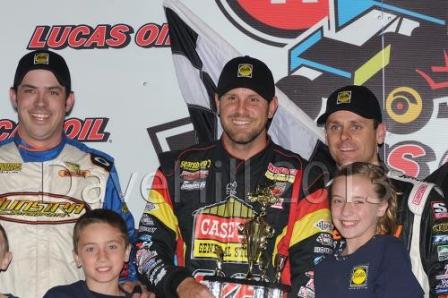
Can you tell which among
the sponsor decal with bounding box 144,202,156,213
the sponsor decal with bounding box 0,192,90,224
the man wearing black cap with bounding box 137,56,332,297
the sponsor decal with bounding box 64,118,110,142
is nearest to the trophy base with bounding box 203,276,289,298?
the man wearing black cap with bounding box 137,56,332,297

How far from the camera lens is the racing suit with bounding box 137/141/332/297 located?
3.86m

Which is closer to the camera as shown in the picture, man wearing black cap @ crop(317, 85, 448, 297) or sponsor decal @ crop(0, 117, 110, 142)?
man wearing black cap @ crop(317, 85, 448, 297)

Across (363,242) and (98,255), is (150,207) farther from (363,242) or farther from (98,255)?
(363,242)

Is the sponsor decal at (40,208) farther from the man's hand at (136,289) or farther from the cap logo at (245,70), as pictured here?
the cap logo at (245,70)

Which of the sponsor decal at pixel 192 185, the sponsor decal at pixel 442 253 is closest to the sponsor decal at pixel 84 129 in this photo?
the sponsor decal at pixel 192 185

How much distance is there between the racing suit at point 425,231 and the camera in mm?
3775

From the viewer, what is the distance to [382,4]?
4.89 meters

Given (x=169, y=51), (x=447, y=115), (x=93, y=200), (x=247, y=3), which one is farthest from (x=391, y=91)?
(x=93, y=200)

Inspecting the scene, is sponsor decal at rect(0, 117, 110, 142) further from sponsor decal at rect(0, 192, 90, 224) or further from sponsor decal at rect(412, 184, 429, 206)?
sponsor decal at rect(412, 184, 429, 206)

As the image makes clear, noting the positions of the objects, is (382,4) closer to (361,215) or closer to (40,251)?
(361,215)

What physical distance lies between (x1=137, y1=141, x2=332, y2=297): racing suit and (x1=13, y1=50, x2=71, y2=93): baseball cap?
72 centimetres

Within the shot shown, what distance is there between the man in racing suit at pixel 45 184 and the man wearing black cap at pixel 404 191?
118 centimetres

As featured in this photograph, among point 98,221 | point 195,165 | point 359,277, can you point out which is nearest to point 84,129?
point 195,165

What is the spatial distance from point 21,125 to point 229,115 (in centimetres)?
112
